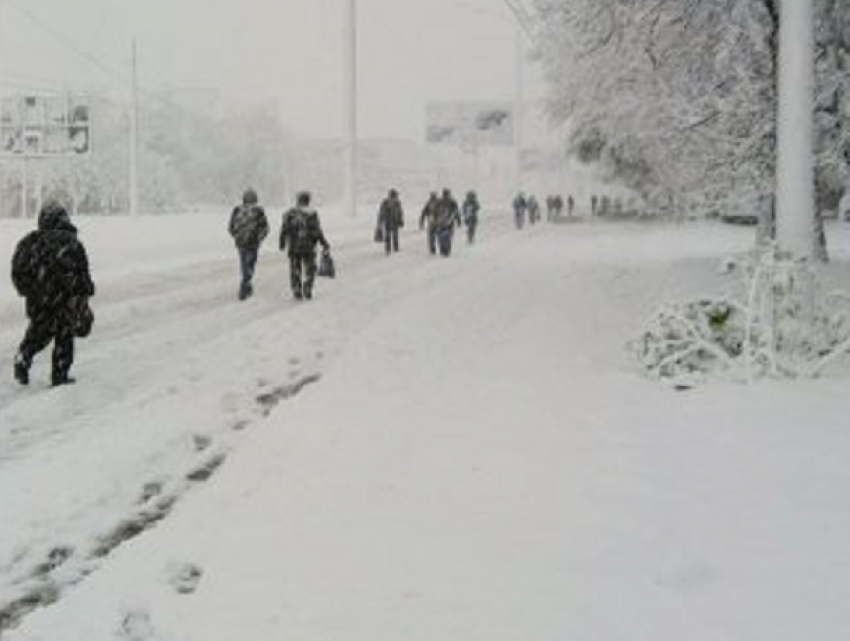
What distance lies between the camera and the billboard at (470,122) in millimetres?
102250

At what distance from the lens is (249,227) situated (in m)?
19.3

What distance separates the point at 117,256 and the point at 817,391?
82.4ft

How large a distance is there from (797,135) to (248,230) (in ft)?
31.3

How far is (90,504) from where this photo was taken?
7156mm

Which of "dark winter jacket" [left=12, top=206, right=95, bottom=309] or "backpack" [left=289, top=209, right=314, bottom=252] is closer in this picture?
"dark winter jacket" [left=12, top=206, right=95, bottom=309]

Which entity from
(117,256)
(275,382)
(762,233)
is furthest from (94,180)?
(275,382)

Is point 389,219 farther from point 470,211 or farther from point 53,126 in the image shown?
point 53,126

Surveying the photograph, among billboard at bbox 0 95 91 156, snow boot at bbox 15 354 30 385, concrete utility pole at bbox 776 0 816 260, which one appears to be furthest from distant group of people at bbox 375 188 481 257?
billboard at bbox 0 95 91 156

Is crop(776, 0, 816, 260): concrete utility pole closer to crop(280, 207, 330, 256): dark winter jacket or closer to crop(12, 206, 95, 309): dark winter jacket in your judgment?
crop(12, 206, 95, 309): dark winter jacket

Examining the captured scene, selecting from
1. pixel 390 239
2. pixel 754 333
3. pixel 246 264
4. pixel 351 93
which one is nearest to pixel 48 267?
pixel 754 333

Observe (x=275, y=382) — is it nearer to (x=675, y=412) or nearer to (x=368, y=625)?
(x=675, y=412)

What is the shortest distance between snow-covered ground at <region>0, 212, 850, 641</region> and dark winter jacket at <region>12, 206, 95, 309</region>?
812 millimetres

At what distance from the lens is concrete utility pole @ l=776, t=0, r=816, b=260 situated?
11.9 meters

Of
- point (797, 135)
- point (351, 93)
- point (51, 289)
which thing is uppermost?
point (351, 93)
